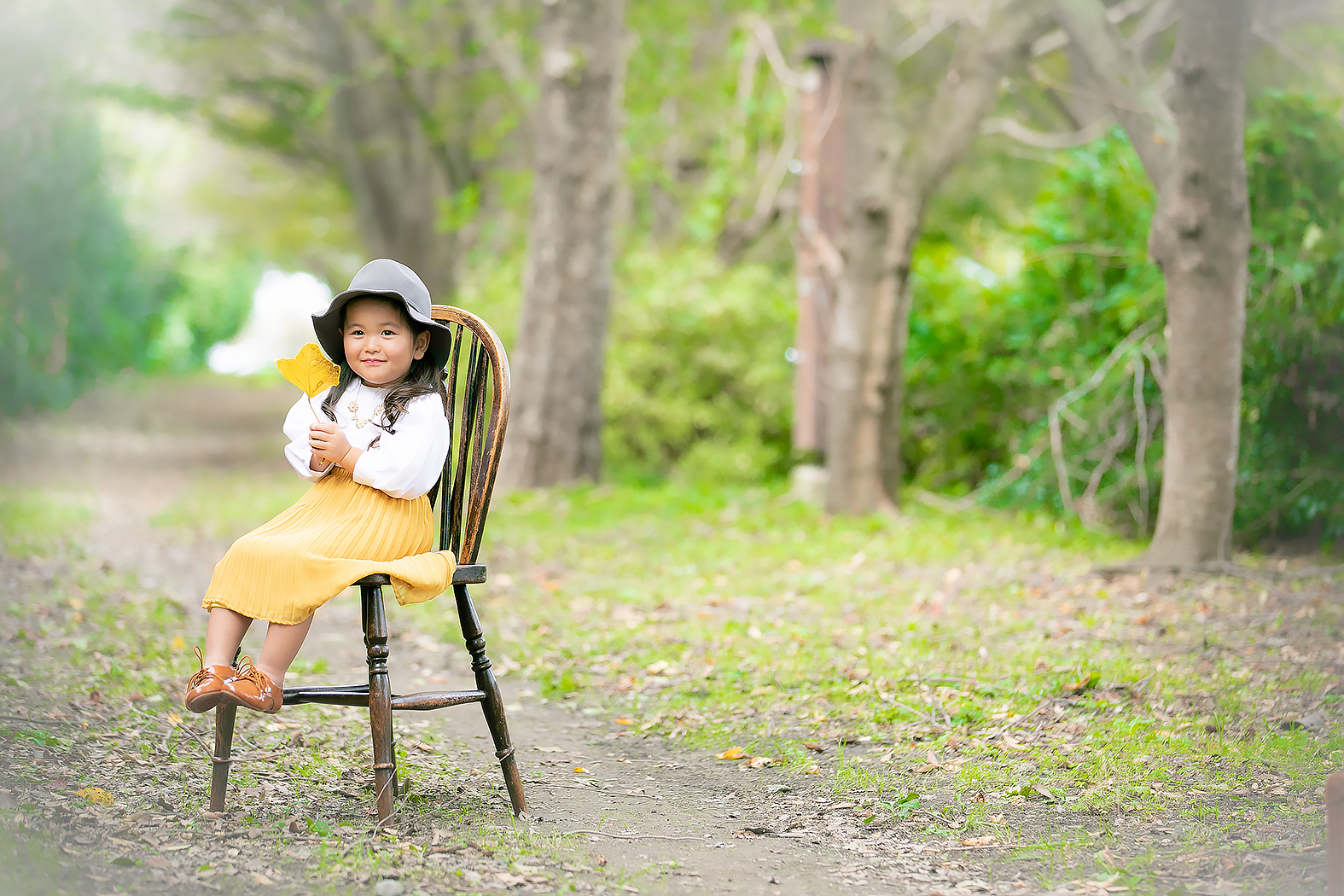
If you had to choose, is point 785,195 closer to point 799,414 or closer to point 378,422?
point 799,414

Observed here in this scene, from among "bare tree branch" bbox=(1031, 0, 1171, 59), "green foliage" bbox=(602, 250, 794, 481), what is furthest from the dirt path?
"bare tree branch" bbox=(1031, 0, 1171, 59)

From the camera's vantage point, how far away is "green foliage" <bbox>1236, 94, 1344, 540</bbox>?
279 inches

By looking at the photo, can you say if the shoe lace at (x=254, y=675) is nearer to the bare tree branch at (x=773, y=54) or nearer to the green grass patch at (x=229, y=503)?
the green grass patch at (x=229, y=503)

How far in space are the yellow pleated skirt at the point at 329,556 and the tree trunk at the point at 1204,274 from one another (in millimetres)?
4646

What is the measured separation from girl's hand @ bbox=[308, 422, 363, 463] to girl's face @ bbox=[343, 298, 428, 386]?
0.65 ft

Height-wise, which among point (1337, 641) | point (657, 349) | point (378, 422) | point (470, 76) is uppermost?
point (470, 76)

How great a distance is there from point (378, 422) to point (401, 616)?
3514 millimetres

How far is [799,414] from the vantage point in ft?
34.5

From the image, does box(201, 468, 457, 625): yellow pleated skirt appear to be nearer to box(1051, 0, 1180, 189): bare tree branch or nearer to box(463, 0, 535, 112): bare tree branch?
box(1051, 0, 1180, 189): bare tree branch

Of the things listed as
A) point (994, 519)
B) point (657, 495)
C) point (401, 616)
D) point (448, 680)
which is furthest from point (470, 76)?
point (448, 680)

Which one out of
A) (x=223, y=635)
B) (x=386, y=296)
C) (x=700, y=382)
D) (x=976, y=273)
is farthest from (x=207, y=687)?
(x=976, y=273)

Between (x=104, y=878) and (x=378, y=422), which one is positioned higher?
(x=378, y=422)

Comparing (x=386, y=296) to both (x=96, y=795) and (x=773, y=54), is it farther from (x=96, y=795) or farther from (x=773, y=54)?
(x=773, y=54)

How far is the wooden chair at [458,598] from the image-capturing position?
3.08 m
